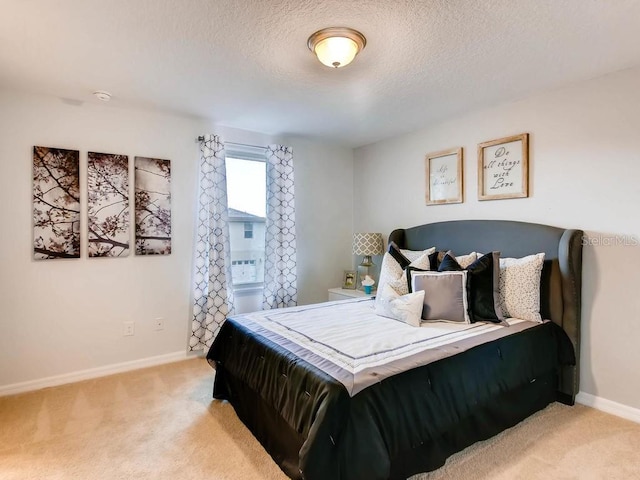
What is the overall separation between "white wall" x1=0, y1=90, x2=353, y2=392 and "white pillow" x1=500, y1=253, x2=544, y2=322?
2754mm

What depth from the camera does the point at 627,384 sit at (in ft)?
7.73

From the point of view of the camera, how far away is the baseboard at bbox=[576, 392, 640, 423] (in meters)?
2.32

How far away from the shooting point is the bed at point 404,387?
149cm

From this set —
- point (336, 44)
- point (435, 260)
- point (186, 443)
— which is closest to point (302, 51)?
Answer: point (336, 44)

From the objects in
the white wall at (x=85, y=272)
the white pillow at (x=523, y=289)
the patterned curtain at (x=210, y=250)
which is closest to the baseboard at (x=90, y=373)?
the white wall at (x=85, y=272)

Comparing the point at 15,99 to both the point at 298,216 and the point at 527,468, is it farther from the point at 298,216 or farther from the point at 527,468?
the point at 527,468

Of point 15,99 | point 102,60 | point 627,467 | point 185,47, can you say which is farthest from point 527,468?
point 15,99

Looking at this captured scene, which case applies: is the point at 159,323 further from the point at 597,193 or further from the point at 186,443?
the point at 597,193

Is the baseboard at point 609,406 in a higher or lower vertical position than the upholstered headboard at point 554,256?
lower

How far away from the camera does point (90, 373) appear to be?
3.00 meters

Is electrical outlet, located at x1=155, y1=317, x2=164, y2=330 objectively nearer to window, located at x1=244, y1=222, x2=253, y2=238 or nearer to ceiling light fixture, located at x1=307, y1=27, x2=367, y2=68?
window, located at x1=244, y1=222, x2=253, y2=238

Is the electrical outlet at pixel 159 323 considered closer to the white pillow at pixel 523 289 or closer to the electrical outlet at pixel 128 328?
the electrical outlet at pixel 128 328

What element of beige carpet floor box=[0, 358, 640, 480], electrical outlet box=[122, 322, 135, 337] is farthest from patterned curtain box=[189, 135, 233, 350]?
beige carpet floor box=[0, 358, 640, 480]

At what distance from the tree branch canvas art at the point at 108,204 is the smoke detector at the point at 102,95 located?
457mm
